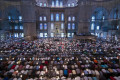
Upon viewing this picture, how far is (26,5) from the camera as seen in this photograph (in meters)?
30.5

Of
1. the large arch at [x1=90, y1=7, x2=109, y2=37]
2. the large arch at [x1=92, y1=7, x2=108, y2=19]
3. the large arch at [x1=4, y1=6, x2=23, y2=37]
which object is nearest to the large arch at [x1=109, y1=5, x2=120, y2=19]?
the large arch at [x1=90, y1=7, x2=109, y2=37]

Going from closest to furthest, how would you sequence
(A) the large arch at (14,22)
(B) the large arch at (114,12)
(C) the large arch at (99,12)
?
(B) the large arch at (114,12)
(C) the large arch at (99,12)
(A) the large arch at (14,22)

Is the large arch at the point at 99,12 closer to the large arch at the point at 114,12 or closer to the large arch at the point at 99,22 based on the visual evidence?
the large arch at the point at 99,22

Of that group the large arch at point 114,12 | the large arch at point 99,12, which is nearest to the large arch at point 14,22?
the large arch at point 99,12

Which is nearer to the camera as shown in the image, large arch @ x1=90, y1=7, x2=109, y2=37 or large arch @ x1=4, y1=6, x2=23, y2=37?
large arch @ x1=90, y1=7, x2=109, y2=37

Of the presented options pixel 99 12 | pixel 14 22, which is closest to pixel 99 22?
pixel 99 12

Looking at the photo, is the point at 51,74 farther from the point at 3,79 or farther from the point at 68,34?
the point at 68,34

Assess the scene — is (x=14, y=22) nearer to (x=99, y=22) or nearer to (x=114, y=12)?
(x=99, y=22)

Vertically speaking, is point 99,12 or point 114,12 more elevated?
point 99,12

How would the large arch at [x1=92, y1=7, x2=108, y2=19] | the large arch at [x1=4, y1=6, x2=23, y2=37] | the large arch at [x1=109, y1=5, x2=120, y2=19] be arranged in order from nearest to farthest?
the large arch at [x1=109, y1=5, x2=120, y2=19] < the large arch at [x1=92, y1=7, x2=108, y2=19] < the large arch at [x1=4, y1=6, x2=23, y2=37]

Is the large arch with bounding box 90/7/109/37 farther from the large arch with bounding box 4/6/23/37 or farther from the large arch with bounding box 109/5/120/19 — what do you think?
the large arch with bounding box 4/6/23/37

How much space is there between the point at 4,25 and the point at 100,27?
41233mm

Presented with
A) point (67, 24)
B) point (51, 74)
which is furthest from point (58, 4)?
point (51, 74)

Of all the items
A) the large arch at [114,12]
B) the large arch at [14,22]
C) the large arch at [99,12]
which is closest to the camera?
the large arch at [114,12]
